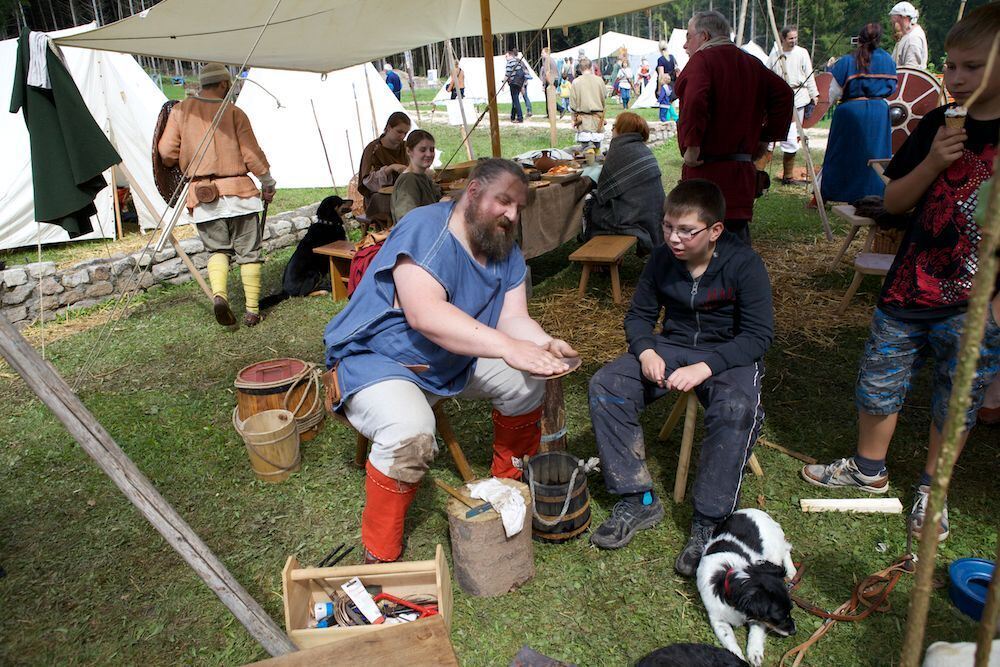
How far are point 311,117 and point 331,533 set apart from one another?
31.3ft

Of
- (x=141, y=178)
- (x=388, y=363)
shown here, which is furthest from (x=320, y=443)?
(x=141, y=178)

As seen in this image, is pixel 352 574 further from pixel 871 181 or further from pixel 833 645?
pixel 871 181

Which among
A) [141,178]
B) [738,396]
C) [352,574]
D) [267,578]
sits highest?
[141,178]

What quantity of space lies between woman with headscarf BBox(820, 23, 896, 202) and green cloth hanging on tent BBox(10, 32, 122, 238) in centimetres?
717

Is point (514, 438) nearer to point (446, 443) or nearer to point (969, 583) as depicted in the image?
point (446, 443)

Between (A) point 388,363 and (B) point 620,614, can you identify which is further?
(A) point 388,363

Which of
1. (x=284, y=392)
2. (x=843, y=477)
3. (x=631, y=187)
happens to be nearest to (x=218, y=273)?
(x=284, y=392)

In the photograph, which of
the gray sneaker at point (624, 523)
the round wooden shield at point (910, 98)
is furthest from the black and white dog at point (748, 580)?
the round wooden shield at point (910, 98)

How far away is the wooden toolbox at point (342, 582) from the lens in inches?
88.8

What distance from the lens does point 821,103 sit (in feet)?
37.8

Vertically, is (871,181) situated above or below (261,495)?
above

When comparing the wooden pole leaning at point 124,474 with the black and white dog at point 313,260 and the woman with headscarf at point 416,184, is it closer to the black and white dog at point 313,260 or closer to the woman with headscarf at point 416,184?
the woman with headscarf at point 416,184

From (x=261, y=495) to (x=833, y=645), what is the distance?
2738 millimetres

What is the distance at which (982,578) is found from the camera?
2.38 m
